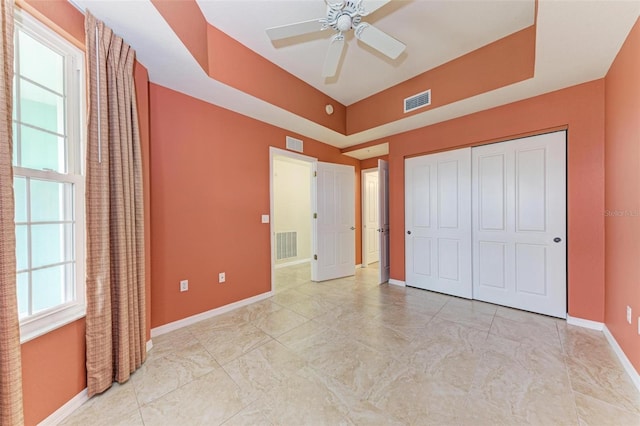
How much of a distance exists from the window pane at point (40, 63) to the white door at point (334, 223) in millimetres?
3065

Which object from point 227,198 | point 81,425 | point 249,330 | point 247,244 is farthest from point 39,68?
point 249,330

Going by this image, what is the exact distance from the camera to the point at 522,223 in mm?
2846

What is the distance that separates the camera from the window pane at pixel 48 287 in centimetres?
136

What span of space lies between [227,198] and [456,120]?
10.7ft

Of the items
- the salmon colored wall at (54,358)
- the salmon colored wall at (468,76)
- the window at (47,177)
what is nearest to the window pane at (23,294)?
the window at (47,177)

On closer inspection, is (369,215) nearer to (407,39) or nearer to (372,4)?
(407,39)

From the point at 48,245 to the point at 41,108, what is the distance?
82 cm

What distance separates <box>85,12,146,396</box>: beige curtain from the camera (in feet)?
5.02

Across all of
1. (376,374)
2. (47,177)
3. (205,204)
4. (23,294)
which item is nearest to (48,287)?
(23,294)

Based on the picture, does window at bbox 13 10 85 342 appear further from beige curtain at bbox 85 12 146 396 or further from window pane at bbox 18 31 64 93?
beige curtain at bbox 85 12 146 396

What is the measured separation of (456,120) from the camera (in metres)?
3.27

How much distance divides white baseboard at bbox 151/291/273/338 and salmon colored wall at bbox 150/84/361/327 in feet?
0.15

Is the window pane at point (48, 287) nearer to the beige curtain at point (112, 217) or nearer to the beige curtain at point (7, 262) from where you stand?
the beige curtain at point (112, 217)

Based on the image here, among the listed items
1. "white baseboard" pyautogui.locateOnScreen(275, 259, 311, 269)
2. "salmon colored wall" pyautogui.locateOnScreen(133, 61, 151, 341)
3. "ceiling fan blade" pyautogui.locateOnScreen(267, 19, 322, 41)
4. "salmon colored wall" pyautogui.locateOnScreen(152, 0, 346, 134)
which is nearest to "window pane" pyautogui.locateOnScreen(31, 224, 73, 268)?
"salmon colored wall" pyautogui.locateOnScreen(133, 61, 151, 341)
